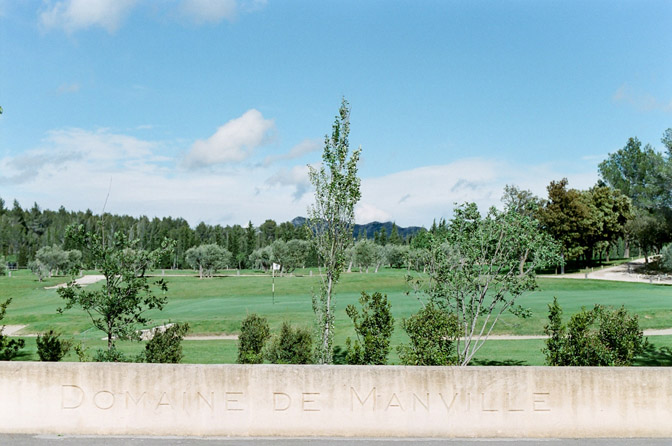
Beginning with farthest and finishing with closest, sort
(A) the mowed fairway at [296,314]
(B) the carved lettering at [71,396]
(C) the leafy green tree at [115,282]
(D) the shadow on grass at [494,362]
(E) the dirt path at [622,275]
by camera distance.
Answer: (E) the dirt path at [622,275]
(A) the mowed fairway at [296,314]
(D) the shadow on grass at [494,362]
(C) the leafy green tree at [115,282]
(B) the carved lettering at [71,396]

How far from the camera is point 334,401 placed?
7715 mm

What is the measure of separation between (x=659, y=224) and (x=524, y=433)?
70.4 metres

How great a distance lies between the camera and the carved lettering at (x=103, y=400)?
25.5 feet

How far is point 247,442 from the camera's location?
24.4ft

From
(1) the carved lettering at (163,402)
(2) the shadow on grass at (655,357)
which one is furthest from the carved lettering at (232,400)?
(2) the shadow on grass at (655,357)

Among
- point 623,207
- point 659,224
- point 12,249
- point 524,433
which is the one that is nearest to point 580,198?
point 659,224

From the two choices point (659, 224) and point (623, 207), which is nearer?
point (659, 224)

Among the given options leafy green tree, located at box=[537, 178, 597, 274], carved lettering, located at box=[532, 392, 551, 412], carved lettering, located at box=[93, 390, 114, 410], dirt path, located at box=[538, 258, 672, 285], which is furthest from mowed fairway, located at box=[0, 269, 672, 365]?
leafy green tree, located at box=[537, 178, 597, 274]

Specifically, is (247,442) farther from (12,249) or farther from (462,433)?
(12,249)

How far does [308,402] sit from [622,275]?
69.8 metres

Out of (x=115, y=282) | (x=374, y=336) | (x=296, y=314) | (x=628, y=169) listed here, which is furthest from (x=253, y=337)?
(x=628, y=169)

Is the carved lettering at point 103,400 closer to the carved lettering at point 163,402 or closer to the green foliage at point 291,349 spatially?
the carved lettering at point 163,402

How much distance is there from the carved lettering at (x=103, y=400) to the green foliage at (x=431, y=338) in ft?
22.3

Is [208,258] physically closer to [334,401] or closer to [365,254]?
[365,254]
